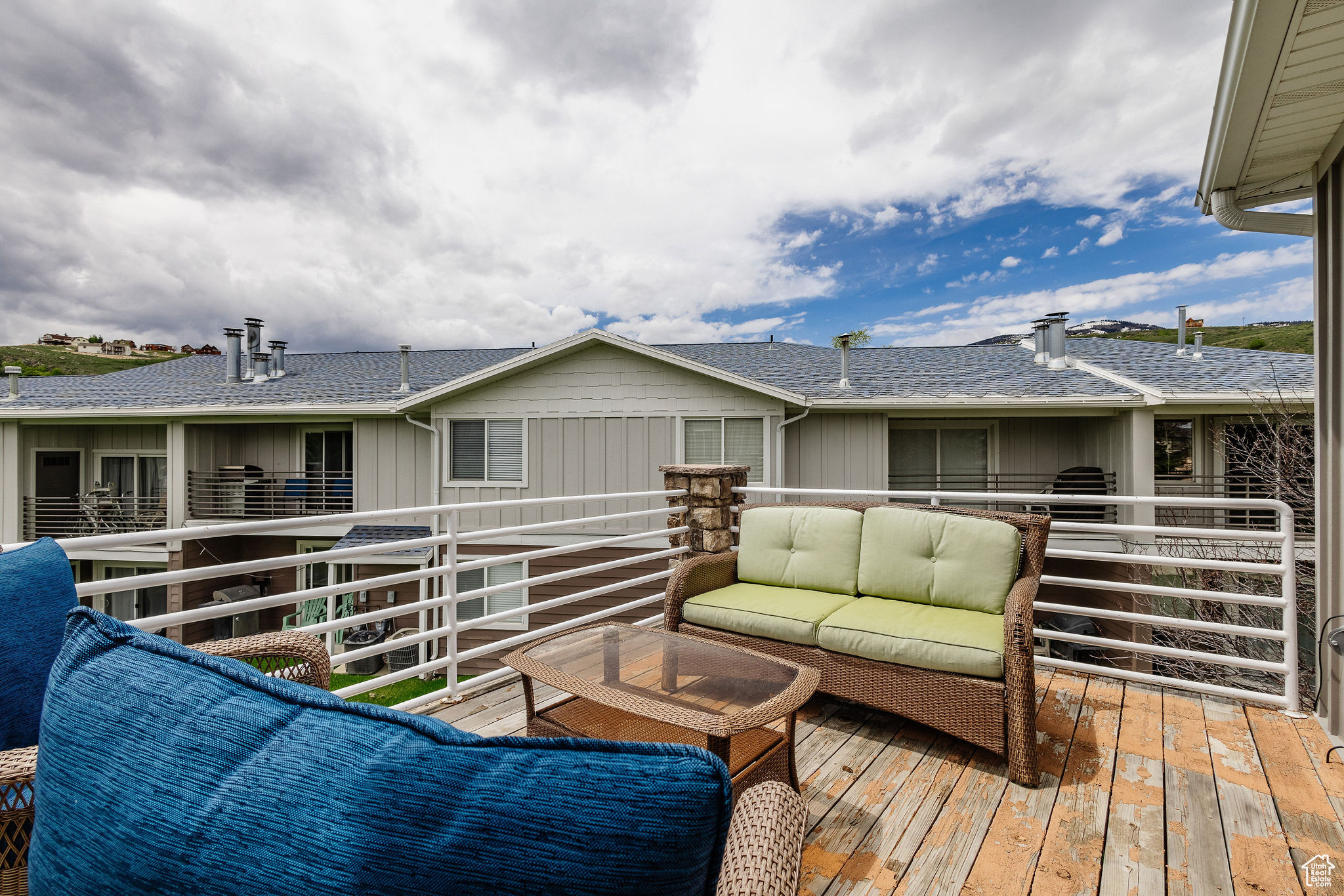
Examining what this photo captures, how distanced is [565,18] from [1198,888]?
8889mm

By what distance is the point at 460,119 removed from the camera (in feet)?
31.1

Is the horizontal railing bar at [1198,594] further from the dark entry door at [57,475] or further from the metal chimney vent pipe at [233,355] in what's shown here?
the dark entry door at [57,475]

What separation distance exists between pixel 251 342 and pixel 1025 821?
15676 millimetres

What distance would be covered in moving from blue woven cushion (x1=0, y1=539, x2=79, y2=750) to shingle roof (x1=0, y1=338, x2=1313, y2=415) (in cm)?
788

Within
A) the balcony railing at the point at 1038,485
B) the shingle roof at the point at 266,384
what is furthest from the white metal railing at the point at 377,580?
the shingle roof at the point at 266,384

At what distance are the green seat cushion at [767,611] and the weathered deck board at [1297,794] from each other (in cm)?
173

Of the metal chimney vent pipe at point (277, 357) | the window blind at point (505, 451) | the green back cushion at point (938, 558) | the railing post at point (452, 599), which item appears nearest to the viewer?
the green back cushion at point (938, 558)

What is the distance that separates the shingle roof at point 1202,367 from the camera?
845 centimetres

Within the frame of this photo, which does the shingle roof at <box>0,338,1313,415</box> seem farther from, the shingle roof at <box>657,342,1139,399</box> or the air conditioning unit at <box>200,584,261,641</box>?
the air conditioning unit at <box>200,584,261,641</box>

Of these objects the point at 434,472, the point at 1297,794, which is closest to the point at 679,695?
the point at 1297,794

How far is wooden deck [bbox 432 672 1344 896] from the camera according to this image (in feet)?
6.33

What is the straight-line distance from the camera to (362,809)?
0.53 m

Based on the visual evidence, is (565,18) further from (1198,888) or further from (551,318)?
(551,318)

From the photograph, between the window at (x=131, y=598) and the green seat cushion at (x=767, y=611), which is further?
the window at (x=131, y=598)
